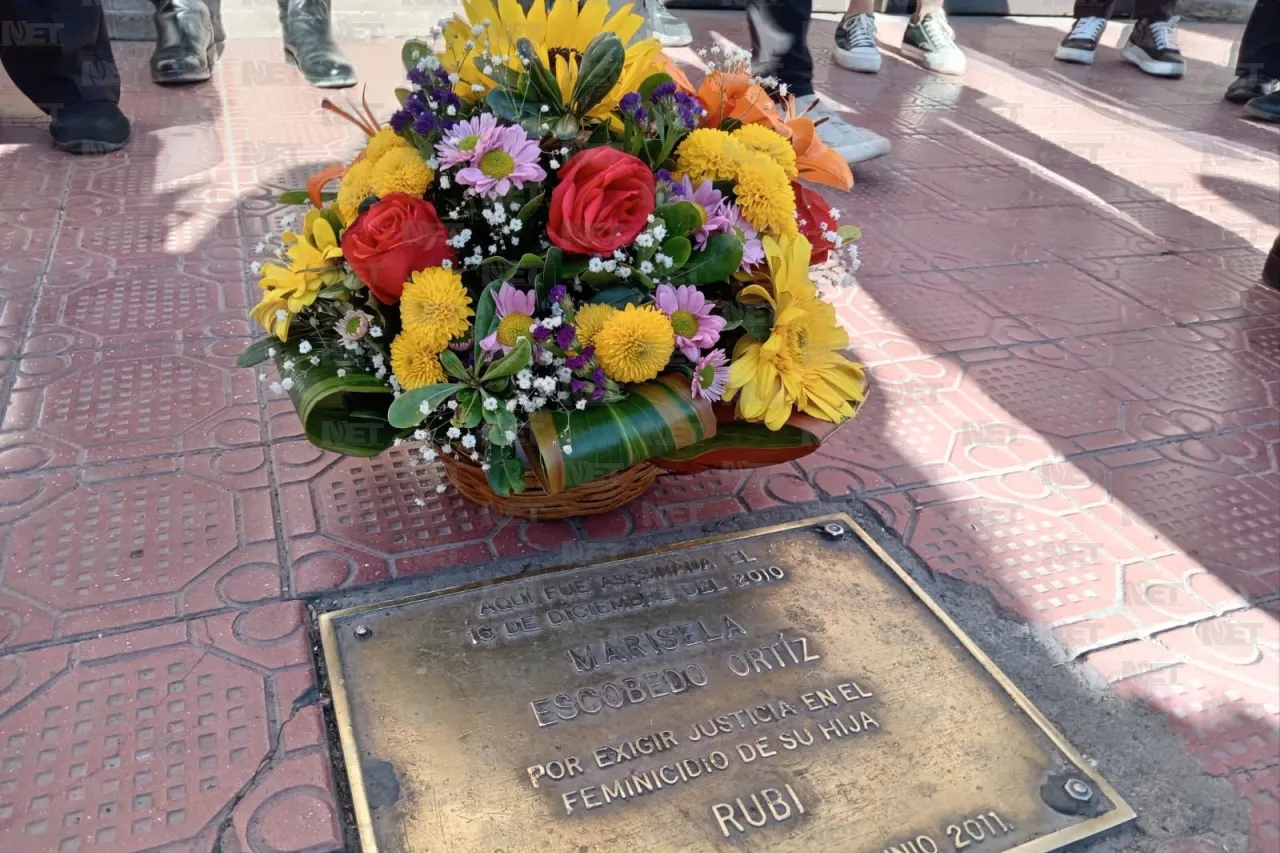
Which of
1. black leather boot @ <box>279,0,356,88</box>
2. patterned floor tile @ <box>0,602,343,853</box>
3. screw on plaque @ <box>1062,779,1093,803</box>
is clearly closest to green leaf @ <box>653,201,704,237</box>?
patterned floor tile @ <box>0,602,343,853</box>

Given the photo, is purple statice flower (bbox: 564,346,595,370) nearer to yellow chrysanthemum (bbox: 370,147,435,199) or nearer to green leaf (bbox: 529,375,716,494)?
green leaf (bbox: 529,375,716,494)

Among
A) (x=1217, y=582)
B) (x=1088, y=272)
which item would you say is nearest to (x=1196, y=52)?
(x=1088, y=272)

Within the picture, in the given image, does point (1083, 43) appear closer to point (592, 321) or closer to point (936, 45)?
point (936, 45)

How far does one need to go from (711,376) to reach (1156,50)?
6369 millimetres

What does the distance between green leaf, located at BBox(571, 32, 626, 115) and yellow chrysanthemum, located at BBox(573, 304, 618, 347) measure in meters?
0.35

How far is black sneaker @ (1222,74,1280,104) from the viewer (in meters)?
5.73

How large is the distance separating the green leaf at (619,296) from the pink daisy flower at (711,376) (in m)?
Result: 0.15

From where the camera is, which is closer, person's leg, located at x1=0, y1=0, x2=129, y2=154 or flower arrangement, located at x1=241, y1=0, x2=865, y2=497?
flower arrangement, located at x1=241, y1=0, x2=865, y2=497

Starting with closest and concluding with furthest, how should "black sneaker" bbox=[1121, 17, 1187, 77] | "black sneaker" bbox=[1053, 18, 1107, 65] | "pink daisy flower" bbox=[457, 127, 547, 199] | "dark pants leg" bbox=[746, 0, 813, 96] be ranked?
"pink daisy flower" bbox=[457, 127, 547, 199], "dark pants leg" bbox=[746, 0, 813, 96], "black sneaker" bbox=[1121, 17, 1187, 77], "black sneaker" bbox=[1053, 18, 1107, 65]

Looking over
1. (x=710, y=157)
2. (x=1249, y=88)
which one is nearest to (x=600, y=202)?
(x=710, y=157)

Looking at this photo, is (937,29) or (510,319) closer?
(510,319)

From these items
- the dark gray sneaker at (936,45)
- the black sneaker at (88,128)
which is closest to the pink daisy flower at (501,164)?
the black sneaker at (88,128)

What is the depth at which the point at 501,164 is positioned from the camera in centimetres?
142

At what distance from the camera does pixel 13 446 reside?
1979 millimetres
